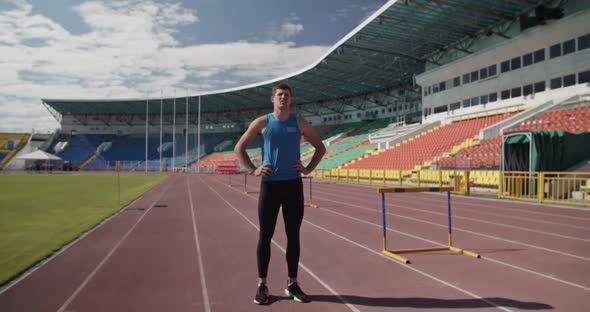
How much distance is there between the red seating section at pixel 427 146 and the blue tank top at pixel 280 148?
80.3 ft

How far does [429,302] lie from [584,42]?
26022 mm

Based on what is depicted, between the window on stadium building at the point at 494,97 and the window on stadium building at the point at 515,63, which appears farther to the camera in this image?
the window on stadium building at the point at 494,97

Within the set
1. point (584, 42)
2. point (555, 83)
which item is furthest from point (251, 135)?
point (555, 83)

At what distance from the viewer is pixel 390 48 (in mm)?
35938

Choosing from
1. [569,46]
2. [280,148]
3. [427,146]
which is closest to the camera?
[280,148]

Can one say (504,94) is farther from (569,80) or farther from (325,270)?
(325,270)

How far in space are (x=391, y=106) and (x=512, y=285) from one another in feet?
170

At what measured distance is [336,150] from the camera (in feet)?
164

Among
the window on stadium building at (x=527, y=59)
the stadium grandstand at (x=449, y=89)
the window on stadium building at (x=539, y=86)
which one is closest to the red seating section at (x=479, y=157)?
the stadium grandstand at (x=449, y=89)

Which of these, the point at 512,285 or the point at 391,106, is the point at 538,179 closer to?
the point at 512,285

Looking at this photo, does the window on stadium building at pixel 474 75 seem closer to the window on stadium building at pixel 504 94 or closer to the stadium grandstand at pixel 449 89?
the stadium grandstand at pixel 449 89

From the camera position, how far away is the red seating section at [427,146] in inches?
1091

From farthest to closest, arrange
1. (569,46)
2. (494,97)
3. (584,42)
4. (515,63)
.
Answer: (494,97) < (515,63) < (569,46) < (584,42)

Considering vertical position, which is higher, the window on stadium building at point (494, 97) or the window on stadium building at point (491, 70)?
the window on stadium building at point (491, 70)
